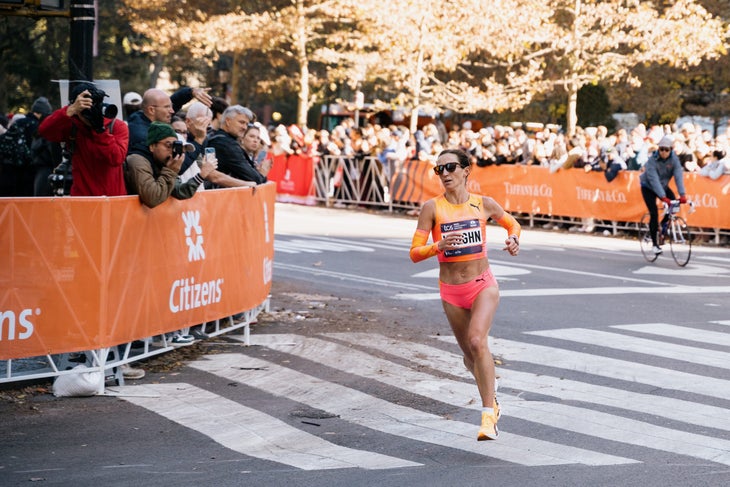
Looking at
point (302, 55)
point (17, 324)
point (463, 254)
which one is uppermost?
point (302, 55)

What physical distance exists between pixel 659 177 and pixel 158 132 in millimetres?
12009

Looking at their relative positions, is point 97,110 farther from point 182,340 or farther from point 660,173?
point 660,173

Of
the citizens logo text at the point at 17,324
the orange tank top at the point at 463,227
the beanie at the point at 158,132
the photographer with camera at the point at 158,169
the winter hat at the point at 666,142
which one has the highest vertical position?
the winter hat at the point at 666,142

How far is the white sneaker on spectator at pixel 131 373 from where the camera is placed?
992 centimetres

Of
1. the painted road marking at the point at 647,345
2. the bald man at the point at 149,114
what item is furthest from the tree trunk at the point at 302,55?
the bald man at the point at 149,114

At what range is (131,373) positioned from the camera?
9.95 metres

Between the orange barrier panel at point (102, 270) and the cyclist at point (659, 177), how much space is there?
34.3 ft

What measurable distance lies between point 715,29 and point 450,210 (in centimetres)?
2661

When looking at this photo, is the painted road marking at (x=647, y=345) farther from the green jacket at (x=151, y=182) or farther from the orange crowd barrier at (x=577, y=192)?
the orange crowd barrier at (x=577, y=192)

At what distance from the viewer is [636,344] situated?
39.7ft

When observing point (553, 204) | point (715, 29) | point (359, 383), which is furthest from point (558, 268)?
point (715, 29)

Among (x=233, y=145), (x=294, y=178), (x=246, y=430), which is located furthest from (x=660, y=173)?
(x=294, y=178)

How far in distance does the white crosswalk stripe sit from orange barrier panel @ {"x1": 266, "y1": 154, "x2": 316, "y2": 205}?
20806mm

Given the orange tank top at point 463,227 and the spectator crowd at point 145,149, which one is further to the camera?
the spectator crowd at point 145,149
